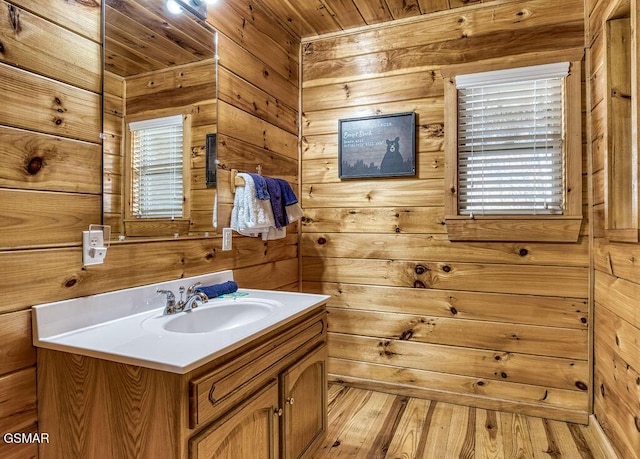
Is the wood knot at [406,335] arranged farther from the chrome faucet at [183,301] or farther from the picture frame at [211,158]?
the picture frame at [211,158]

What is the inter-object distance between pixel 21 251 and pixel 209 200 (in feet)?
2.80

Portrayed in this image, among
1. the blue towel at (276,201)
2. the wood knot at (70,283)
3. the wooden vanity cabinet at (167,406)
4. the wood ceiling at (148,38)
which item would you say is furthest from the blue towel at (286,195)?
the wood knot at (70,283)

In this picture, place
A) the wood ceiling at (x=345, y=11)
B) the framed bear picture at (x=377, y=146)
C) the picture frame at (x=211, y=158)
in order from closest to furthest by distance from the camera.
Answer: the picture frame at (x=211, y=158) → the wood ceiling at (x=345, y=11) → the framed bear picture at (x=377, y=146)

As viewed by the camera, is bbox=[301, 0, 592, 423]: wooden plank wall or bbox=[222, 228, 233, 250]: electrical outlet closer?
bbox=[222, 228, 233, 250]: electrical outlet

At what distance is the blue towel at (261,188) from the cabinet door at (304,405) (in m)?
0.82

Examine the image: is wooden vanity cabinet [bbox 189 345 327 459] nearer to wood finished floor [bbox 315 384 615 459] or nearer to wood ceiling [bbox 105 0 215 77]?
wood finished floor [bbox 315 384 615 459]

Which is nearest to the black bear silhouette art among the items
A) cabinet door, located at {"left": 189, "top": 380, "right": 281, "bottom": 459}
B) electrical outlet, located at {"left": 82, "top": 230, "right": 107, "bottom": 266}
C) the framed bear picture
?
the framed bear picture

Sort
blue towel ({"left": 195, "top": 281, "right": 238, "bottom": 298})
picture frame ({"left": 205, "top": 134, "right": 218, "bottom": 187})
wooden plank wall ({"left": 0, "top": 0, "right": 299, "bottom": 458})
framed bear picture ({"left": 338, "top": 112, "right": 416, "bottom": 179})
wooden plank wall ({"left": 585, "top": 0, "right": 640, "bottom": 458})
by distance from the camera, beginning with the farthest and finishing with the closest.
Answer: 1. framed bear picture ({"left": 338, "top": 112, "right": 416, "bottom": 179})
2. picture frame ({"left": 205, "top": 134, "right": 218, "bottom": 187})
3. blue towel ({"left": 195, "top": 281, "right": 238, "bottom": 298})
4. wooden plank wall ({"left": 585, "top": 0, "right": 640, "bottom": 458})
5. wooden plank wall ({"left": 0, "top": 0, "right": 299, "bottom": 458})

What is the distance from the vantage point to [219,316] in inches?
64.5

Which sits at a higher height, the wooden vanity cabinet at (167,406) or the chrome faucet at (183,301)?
the chrome faucet at (183,301)

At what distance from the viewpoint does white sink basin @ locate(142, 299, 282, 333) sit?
1.46m

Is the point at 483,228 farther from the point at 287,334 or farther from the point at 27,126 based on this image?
the point at 27,126

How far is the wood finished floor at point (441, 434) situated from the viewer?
188 centimetres

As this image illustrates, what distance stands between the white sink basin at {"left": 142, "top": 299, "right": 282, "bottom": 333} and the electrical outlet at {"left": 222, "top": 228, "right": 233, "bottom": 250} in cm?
38
